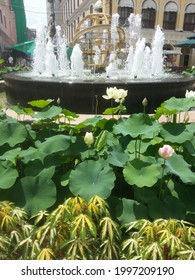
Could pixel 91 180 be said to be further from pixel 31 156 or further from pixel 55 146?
pixel 31 156

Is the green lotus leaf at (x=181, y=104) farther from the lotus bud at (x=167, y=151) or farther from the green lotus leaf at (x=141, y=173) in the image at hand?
the lotus bud at (x=167, y=151)

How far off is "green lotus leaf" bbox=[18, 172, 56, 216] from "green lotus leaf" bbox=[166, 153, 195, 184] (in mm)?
886

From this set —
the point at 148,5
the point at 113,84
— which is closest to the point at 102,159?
the point at 113,84

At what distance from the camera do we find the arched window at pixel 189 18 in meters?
25.5

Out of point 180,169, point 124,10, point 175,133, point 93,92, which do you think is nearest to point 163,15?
point 124,10

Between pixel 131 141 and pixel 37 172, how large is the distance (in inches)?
35.0

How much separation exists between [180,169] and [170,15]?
26.9 meters

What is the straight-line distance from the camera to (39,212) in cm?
183

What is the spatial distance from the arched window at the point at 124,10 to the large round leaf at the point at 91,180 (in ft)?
77.7

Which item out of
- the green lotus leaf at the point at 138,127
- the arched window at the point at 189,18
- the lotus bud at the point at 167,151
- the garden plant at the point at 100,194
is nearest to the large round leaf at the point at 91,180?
the garden plant at the point at 100,194

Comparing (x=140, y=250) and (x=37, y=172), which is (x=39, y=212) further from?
(x=140, y=250)

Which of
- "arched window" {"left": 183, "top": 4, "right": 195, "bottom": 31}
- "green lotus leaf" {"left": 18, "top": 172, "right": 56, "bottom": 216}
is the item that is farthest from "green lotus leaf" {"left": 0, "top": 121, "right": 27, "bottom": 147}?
"arched window" {"left": 183, "top": 4, "right": 195, "bottom": 31}

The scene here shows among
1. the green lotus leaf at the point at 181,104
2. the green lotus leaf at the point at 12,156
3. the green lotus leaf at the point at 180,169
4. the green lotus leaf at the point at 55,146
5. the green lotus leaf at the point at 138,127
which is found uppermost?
the green lotus leaf at the point at 181,104

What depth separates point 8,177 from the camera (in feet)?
6.69
